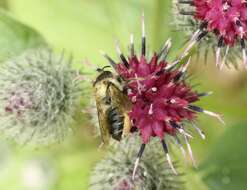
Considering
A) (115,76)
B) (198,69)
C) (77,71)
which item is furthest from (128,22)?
(115,76)

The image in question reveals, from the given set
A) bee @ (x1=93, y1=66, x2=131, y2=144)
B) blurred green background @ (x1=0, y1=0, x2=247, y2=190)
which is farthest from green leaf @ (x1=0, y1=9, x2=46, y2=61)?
bee @ (x1=93, y1=66, x2=131, y2=144)

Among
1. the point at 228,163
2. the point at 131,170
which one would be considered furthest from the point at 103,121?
the point at 228,163

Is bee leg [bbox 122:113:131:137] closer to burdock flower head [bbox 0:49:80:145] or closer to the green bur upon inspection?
the green bur

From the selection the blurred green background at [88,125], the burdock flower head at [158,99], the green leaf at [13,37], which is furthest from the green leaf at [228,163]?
the green leaf at [13,37]

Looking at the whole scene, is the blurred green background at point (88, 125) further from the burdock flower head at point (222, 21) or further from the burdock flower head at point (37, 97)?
the burdock flower head at point (222, 21)

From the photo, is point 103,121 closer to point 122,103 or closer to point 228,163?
point 122,103

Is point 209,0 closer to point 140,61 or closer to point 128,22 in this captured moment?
point 140,61
